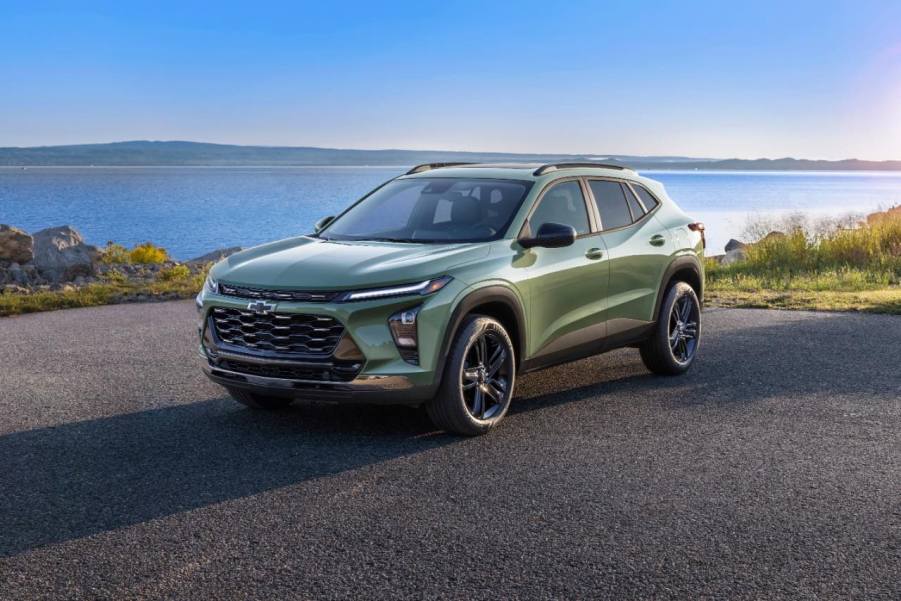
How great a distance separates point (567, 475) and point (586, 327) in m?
2.01

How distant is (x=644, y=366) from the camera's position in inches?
377

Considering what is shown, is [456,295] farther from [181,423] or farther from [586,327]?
[181,423]

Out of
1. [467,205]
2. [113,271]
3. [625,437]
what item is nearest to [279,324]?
[467,205]

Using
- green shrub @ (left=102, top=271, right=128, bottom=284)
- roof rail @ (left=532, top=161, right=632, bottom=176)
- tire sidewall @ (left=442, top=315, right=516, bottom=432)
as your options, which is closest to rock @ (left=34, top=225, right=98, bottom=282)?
green shrub @ (left=102, top=271, right=128, bottom=284)

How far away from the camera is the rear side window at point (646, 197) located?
8828 millimetres

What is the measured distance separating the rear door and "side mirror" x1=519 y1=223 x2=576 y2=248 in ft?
3.21

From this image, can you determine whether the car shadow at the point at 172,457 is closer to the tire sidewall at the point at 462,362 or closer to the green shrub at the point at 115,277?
the tire sidewall at the point at 462,362

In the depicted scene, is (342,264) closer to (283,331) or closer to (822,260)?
(283,331)

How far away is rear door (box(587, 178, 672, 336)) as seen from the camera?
8.16 m

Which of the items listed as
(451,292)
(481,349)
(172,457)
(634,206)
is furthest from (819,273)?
(172,457)

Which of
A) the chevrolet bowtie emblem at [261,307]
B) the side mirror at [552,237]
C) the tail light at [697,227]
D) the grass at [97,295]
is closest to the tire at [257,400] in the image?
the chevrolet bowtie emblem at [261,307]

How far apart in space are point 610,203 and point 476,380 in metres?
2.30

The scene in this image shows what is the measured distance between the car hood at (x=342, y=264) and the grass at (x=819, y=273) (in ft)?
27.9

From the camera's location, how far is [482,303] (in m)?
6.80
